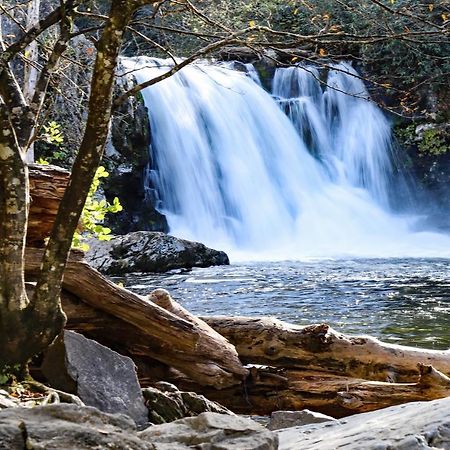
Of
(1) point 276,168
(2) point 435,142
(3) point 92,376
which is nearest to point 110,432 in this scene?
(3) point 92,376

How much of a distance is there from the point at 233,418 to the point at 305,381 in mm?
2818

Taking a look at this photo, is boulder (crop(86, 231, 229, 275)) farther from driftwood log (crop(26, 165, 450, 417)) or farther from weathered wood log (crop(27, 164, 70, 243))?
weathered wood log (crop(27, 164, 70, 243))

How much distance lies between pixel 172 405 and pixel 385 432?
164 cm

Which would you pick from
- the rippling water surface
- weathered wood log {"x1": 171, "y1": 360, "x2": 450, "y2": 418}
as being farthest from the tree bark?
the rippling water surface

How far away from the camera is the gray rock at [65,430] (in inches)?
80.4

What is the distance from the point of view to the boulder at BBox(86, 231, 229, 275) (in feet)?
44.4

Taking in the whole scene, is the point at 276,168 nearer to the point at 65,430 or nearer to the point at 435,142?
the point at 435,142

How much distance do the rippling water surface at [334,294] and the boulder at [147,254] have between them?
0.46 metres

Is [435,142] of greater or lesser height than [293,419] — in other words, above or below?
above

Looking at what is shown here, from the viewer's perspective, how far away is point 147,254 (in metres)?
13.9

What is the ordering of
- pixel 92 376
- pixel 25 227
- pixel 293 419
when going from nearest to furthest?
pixel 25 227 < pixel 92 376 < pixel 293 419

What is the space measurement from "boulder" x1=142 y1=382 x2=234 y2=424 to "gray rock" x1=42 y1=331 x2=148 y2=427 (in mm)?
81

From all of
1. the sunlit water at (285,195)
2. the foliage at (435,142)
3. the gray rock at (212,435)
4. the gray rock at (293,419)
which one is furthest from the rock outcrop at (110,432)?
the foliage at (435,142)

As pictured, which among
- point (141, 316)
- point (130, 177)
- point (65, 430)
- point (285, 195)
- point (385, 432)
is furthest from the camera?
point (285, 195)
